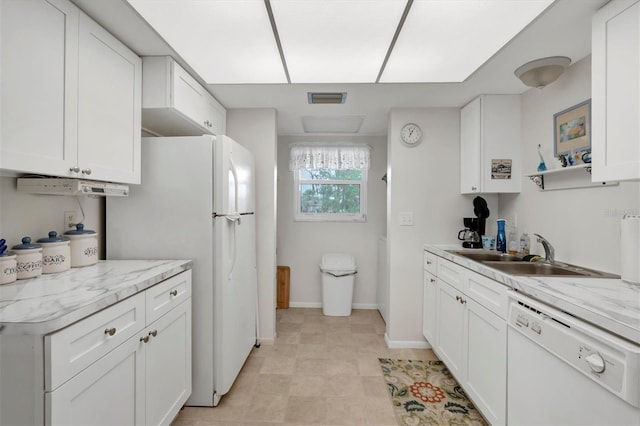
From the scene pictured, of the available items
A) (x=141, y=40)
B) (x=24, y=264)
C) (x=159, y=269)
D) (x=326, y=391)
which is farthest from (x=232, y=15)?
(x=326, y=391)

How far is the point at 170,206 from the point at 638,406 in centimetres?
219

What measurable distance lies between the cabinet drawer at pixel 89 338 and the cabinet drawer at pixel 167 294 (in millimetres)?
61

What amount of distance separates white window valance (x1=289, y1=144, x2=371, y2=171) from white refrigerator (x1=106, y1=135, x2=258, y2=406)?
1.88 m

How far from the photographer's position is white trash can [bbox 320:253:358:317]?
3506 mm

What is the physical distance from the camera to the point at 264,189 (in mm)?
2803

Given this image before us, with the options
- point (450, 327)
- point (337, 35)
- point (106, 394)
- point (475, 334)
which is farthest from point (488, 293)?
point (106, 394)

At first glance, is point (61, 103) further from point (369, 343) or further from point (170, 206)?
point (369, 343)

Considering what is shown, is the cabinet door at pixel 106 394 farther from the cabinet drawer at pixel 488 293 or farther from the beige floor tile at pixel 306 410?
the cabinet drawer at pixel 488 293

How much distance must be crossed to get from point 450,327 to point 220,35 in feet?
7.90

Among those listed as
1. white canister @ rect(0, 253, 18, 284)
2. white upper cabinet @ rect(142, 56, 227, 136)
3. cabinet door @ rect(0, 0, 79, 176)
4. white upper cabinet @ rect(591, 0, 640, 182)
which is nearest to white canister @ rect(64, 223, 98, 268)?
white canister @ rect(0, 253, 18, 284)

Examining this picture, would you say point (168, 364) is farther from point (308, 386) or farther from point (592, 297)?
point (592, 297)

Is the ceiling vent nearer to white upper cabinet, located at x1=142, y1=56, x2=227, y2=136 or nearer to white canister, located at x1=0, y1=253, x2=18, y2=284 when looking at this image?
white upper cabinet, located at x1=142, y1=56, x2=227, y2=136

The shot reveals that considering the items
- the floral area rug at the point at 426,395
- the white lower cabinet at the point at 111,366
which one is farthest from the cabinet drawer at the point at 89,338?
the floral area rug at the point at 426,395

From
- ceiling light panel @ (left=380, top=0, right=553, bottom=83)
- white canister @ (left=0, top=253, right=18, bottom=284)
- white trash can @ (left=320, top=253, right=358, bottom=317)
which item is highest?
ceiling light panel @ (left=380, top=0, right=553, bottom=83)
